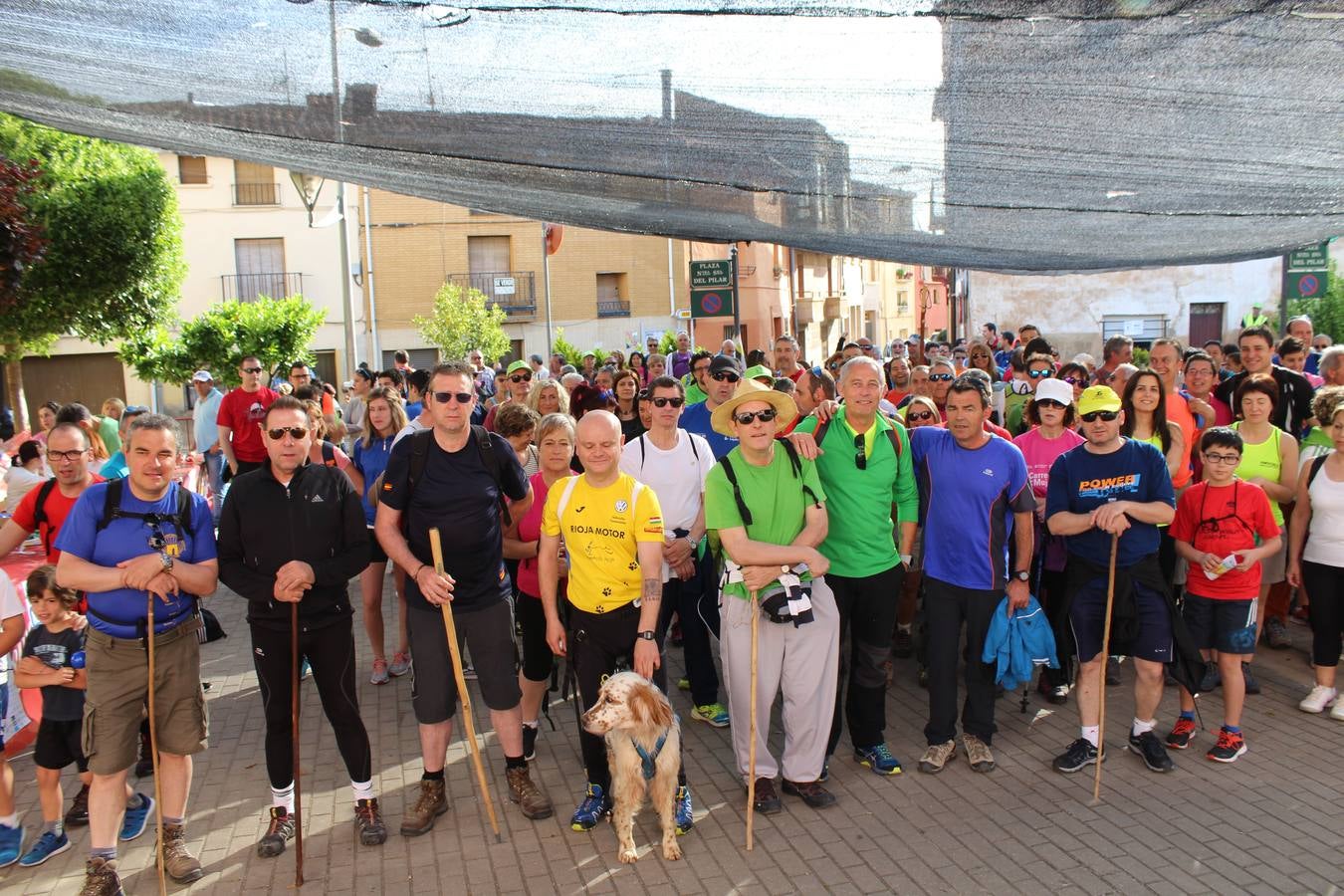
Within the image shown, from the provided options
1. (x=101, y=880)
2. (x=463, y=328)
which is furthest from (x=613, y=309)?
(x=101, y=880)

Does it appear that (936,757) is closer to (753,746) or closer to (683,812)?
(753,746)

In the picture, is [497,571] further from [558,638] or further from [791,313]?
[791,313]

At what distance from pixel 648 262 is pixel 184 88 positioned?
1310 inches

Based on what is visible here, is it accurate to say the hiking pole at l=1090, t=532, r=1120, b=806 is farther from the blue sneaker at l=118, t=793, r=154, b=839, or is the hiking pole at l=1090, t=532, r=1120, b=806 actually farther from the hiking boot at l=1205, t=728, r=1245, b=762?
the blue sneaker at l=118, t=793, r=154, b=839

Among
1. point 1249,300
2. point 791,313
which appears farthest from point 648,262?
point 1249,300

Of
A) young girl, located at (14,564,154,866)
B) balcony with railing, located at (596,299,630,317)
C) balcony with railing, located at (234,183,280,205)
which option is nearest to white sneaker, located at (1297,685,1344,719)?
young girl, located at (14,564,154,866)

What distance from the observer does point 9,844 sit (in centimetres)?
459

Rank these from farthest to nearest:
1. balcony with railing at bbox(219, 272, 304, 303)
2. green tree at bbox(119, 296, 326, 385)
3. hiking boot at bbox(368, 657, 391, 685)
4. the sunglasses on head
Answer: balcony with railing at bbox(219, 272, 304, 303), green tree at bbox(119, 296, 326, 385), hiking boot at bbox(368, 657, 391, 685), the sunglasses on head

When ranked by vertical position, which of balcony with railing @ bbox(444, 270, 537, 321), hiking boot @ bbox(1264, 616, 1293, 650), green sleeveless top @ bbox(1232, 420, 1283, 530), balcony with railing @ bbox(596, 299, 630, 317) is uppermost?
balcony with railing @ bbox(444, 270, 537, 321)

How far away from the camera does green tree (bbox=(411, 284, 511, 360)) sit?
30.1 meters

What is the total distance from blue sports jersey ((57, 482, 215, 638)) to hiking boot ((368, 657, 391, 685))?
254 centimetres

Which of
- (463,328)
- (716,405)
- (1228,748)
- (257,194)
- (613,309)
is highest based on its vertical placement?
(257,194)

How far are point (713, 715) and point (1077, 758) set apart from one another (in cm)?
202

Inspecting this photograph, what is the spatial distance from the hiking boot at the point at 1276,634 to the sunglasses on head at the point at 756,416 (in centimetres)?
459
